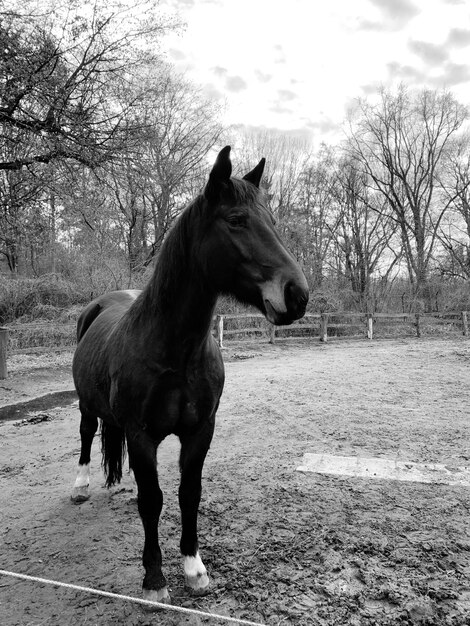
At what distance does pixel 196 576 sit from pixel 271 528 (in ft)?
2.38

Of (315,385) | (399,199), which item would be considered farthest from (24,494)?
(399,199)

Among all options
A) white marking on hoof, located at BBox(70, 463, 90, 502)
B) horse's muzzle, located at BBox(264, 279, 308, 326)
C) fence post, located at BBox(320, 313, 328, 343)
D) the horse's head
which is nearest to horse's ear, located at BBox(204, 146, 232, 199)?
the horse's head

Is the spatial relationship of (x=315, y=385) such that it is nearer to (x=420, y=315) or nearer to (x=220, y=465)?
(x=220, y=465)

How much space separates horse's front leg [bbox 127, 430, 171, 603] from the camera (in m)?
2.05

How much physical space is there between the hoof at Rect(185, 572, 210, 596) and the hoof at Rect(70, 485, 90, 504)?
1.40 meters

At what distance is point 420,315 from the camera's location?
18.0 meters

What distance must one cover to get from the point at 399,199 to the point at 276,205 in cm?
823

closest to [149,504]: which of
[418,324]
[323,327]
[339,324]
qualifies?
[323,327]

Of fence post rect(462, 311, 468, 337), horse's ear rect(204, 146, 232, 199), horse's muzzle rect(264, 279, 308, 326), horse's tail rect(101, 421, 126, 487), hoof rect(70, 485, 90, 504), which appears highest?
horse's ear rect(204, 146, 232, 199)

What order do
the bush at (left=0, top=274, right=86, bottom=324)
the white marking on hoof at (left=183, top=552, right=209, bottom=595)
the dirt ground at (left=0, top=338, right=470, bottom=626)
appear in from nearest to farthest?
the dirt ground at (left=0, top=338, right=470, bottom=626)
the white marking on hoof at (left=183, top=552, right=209, bottom=595)
the bush at (left=0, top=274, right=86, bottom=324)

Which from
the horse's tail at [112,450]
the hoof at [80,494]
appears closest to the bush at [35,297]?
the hoof at [80,494]

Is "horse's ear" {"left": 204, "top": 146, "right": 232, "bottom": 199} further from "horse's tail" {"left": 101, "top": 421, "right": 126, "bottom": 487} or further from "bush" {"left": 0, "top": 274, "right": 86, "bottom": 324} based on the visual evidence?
"bush" {"left": 0, "top": 274, "right": 86, "bottom": 324}

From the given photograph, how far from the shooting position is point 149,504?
2.12 metres

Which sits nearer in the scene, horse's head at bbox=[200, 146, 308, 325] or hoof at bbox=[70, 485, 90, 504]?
horse's head at bbox=[200, 146, 308, 325]
